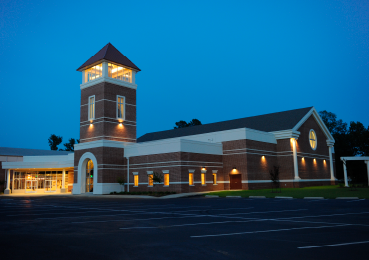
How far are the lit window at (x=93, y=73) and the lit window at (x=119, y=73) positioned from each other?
1.41m

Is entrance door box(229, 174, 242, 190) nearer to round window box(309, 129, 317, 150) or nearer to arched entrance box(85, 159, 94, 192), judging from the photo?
round window box(309, 129, 317, 150)

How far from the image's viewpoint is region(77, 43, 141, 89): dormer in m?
41.3

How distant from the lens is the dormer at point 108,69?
41344 mm

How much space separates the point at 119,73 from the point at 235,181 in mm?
20662

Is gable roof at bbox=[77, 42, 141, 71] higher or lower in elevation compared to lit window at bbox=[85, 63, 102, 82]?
higher

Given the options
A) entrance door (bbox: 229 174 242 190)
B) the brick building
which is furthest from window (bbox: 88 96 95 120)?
entrance door (bbox: 229 174 242 190)

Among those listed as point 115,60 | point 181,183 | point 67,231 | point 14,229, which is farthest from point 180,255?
point 115,60

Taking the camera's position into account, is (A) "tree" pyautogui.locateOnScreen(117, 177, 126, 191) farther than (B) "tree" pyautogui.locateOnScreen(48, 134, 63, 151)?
No

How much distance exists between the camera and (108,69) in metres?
41.9

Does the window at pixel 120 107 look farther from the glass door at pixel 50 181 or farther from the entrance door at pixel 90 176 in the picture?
the glass door at pixel 50 181

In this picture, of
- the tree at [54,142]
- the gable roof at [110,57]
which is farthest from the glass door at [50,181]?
the tree at [54,142]

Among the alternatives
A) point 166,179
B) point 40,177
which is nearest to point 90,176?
point 166,179

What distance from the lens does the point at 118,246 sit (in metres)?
7.51

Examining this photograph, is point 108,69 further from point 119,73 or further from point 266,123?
point 266,123
